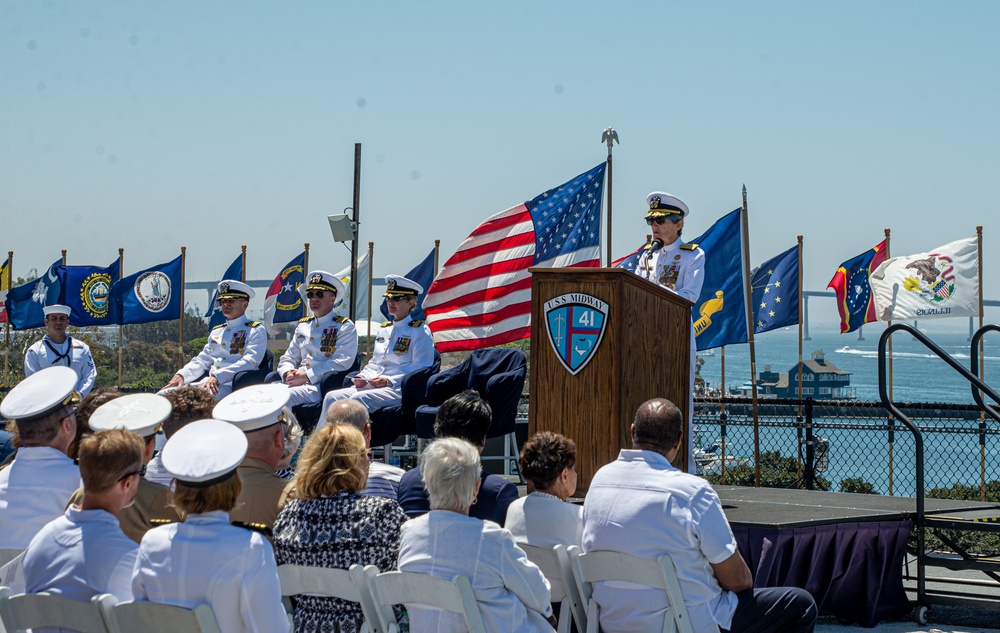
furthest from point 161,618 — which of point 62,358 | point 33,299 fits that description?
point 33,299

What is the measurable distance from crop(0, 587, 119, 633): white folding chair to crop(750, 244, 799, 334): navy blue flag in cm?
1144

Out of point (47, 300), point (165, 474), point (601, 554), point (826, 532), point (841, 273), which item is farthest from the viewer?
point (47, 300)

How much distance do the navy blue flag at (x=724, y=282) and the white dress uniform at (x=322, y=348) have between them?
3272 millimetres

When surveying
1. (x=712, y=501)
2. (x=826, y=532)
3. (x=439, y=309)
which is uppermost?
(x=439, y=309)

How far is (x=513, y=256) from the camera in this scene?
384 inches

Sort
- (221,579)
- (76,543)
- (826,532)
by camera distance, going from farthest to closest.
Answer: (826,532)
(76,543)
(221,579)

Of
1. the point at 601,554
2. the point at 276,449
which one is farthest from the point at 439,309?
Result: the point at 601,554


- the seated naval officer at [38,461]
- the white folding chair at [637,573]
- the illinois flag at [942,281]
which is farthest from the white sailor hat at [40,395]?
the illinois flag at [942,281]

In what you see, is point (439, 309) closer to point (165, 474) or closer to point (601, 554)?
point (165, 474)

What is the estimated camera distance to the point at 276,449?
4.44 metres

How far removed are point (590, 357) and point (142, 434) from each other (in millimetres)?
2363

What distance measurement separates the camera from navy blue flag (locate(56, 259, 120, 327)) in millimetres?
15930

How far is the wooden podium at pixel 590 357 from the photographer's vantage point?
5648 mm

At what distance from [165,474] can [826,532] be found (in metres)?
3.43
